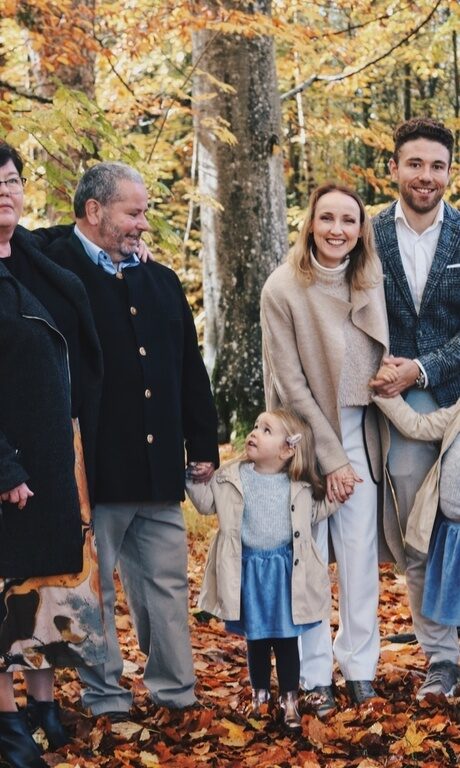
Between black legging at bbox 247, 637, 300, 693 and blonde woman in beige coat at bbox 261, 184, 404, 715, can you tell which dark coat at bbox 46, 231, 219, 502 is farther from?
black legging at bbox 247, 637, 300, 693

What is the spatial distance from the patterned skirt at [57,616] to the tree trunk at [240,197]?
17.1ft

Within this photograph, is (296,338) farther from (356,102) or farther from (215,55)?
(356,102)

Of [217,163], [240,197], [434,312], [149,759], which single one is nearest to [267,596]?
[149,759]

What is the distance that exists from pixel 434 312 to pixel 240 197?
4.58 m

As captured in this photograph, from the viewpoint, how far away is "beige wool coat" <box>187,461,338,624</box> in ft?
13.1

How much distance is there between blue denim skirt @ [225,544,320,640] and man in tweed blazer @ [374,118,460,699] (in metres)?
0.75

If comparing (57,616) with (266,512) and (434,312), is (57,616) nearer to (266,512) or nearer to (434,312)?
(266,512)

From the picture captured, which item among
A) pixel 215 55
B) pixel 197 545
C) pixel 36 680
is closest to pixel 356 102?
pixel 215 55

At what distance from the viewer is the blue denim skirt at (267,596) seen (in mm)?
4023

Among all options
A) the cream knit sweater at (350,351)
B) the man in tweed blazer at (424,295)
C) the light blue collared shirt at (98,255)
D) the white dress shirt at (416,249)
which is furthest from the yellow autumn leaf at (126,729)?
the white dress shirt at (416,249)

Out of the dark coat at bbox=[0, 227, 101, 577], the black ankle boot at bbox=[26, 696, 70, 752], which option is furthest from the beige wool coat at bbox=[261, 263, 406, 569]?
the black ankle boot at bbox=[26, 696, 70, 752]

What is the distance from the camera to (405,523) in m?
4.50

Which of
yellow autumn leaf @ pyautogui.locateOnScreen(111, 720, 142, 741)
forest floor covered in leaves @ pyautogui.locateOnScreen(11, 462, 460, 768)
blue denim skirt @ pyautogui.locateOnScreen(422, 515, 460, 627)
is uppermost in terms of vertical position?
blue denim skirt @ pyautogui.locateOnScreen(422, 515, 460, 627)

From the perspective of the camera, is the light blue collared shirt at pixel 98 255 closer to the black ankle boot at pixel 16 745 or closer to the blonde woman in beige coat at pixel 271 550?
the blonde woman in beige coat at pixel 271 550
